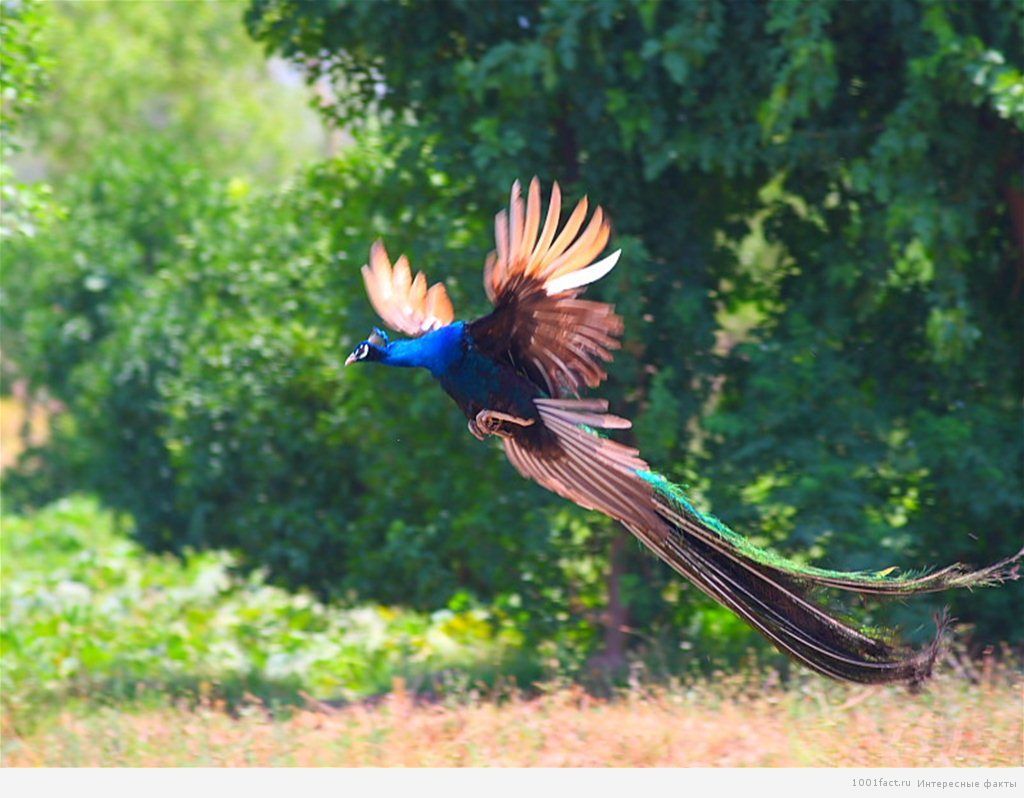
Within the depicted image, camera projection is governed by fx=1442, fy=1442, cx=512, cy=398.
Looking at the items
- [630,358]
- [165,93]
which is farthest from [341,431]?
[165,93]

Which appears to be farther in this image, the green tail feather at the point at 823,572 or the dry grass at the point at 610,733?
the dry grass at the point at 610,733

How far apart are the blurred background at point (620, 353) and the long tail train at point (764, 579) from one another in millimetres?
2338

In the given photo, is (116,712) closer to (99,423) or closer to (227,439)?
(227,439)

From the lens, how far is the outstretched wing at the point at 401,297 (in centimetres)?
512

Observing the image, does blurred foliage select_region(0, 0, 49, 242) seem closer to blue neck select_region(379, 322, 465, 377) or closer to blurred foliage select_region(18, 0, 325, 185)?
blue neck select_region(379, 322, 465, 377)

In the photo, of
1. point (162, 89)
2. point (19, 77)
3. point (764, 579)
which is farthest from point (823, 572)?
point (162, 89)

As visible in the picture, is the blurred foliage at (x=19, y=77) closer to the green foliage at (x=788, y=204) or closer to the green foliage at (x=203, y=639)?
the green foliage at (x=788, y=204)

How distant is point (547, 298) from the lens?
4.23 meters

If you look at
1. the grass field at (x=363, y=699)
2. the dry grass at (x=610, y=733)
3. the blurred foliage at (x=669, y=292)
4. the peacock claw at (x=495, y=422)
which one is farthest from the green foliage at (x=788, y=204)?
the peacock claw at (x=495, y=422)

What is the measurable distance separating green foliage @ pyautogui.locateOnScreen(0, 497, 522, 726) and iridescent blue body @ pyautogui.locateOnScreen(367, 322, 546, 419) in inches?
154

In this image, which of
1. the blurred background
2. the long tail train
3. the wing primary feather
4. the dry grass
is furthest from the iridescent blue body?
the blurred background

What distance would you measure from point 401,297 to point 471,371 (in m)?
0.80

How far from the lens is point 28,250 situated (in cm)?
1393

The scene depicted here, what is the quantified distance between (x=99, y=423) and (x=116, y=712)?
5.04 m
